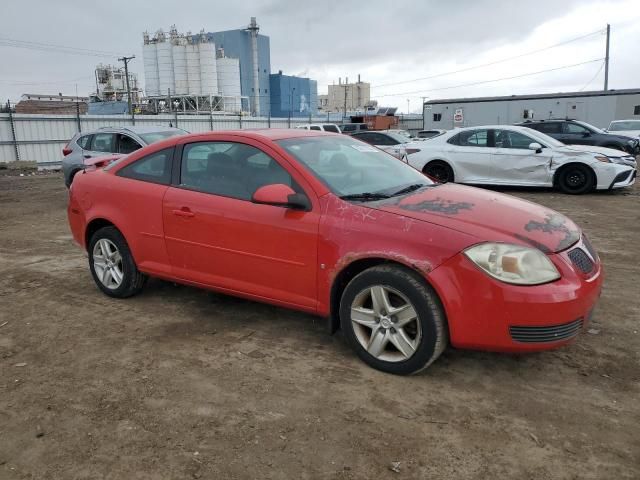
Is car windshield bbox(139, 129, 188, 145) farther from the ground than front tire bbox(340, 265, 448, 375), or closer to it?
farther from the ground

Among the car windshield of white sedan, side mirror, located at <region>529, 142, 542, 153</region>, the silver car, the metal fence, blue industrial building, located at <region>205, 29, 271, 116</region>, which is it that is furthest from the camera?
blue industrial building, located at <region>205, 29, 271, 116</region>

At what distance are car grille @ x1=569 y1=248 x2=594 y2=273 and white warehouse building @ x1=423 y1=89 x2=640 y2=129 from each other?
33.5m

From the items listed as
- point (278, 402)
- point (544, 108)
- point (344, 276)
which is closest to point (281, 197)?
point (344, 276)

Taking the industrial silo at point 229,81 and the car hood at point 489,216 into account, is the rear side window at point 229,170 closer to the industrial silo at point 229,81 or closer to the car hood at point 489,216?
the car hood at point 489,216

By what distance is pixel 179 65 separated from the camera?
4747 centimetres

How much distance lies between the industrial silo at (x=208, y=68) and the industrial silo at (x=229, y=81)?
146 centimetres

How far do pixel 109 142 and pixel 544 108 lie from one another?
1188 inches

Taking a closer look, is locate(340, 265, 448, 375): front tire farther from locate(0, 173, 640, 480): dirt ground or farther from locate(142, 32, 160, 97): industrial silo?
locate(142, 32, 160, 97): industrial silo

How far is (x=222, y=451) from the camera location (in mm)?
2590

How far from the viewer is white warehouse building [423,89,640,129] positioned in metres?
32.0

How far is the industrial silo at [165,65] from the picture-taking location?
4762 centimetres

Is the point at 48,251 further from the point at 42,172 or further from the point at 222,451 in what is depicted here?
the point at 42,172

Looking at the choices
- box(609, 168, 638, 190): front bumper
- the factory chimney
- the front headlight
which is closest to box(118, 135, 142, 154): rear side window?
the front headlight

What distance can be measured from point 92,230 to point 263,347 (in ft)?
7.50
